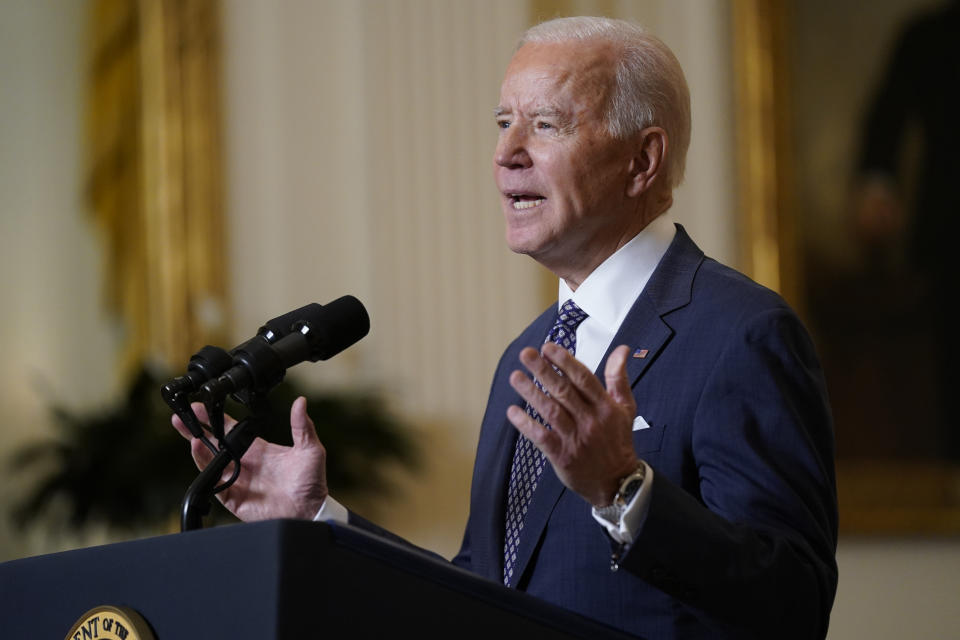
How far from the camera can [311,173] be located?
5.96 m

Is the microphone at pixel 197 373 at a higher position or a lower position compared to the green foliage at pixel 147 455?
higher

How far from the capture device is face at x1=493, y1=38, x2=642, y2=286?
2457 mm

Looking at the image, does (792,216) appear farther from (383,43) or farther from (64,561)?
(64,561)

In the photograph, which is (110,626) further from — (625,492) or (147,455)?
(147,455)

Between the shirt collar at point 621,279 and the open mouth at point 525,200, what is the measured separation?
0.59 ft

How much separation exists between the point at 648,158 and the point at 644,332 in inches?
18.9

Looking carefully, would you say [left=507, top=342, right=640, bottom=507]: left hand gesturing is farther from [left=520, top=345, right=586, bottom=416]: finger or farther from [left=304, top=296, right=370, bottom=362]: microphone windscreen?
[left=304, top=296, right=370, bottom=362]: microphone windscreen

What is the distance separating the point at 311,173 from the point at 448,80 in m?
0.81

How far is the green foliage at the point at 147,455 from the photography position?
4.78m

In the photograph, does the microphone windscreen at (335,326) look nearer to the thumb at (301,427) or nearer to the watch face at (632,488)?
the thumb at (301,427)

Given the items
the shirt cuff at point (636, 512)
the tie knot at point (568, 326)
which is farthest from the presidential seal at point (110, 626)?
the tie knot at point (568, 326)

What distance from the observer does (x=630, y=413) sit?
162cm

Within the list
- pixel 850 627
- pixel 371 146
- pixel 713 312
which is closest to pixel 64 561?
pixel 713 312

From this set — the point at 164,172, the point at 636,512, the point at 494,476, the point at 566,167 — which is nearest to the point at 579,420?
the point at 636,512
